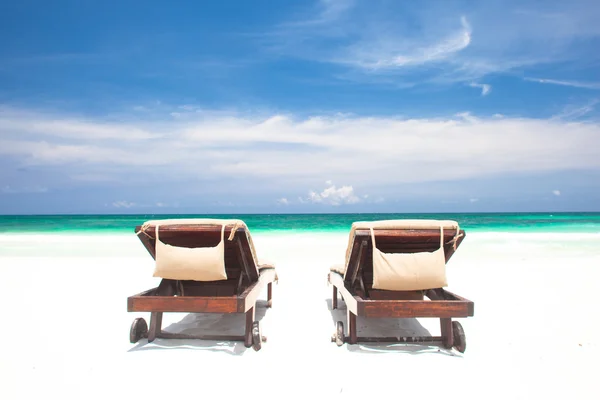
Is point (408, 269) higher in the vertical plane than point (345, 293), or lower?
higher

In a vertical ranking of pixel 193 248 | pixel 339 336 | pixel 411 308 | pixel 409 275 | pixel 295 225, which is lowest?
pixel 295 225

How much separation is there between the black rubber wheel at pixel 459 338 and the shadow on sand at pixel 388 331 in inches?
3.3

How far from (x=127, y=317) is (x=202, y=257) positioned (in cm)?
196

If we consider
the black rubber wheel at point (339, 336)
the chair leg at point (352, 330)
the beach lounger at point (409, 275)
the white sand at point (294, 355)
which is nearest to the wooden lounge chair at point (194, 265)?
the white sand at point (294, 355)

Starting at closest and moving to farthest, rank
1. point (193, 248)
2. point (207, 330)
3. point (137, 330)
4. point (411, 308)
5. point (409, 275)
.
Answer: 1. point (411, 308)
2. point (409, 275)
3. point (137, 330)
4. point (193, 248)
5. point (207, 330)

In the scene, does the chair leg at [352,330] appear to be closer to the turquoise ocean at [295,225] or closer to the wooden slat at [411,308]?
the wooden slat at [411,308]

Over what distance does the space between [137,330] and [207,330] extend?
86 cm

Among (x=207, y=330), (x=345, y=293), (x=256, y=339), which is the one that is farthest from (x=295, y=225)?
(x=256, y=339)

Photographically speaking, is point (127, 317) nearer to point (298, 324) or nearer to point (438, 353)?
point (298, 324)

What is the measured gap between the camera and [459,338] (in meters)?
3.93

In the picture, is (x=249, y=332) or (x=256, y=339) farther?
(x=249, y=332)

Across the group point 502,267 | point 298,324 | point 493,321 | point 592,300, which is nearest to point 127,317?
point 298,324

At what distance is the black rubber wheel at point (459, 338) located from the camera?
3.88m

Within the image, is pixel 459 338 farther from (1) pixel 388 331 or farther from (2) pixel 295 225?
(2) pixel 295 225
